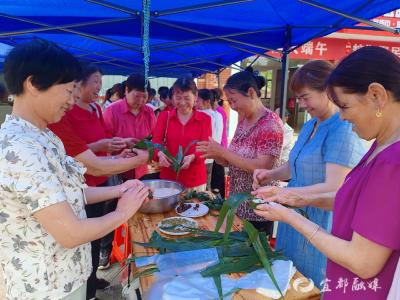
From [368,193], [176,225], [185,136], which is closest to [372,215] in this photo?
[368,193]

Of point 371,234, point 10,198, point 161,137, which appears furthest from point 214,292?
point 161,137

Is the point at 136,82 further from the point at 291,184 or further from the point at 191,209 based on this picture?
the point at 291,184

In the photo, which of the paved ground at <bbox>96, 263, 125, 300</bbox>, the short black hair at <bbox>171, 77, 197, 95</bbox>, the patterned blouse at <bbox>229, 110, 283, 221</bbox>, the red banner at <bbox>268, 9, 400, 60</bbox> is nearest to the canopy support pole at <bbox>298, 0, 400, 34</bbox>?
the patterned blouse at <bbox>229, 110, 283, 221</bbox>

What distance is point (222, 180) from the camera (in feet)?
17.6

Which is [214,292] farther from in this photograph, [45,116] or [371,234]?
[45,116]

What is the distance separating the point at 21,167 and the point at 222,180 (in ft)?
14.4

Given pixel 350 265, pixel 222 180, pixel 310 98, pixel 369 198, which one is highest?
pixel 310 98

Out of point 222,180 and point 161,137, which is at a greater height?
point 161,137

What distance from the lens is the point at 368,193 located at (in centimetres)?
99

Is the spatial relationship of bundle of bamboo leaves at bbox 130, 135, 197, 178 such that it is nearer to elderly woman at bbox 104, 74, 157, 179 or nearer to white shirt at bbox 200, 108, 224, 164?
elderly woman at bbox 104, 74, 157, 179

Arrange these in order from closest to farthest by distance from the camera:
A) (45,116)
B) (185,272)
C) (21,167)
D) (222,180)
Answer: (21,167), (45,116), (185,272), (222,180)

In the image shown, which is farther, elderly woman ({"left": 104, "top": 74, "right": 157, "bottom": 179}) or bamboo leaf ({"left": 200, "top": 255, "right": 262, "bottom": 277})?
elderly woman ({"left": 104, "top": 74, "right": 157, "bottom": 179})

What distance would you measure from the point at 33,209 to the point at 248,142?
1.72 m

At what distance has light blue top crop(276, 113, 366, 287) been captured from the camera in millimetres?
1604
